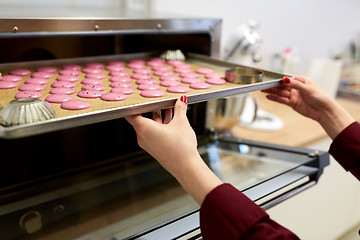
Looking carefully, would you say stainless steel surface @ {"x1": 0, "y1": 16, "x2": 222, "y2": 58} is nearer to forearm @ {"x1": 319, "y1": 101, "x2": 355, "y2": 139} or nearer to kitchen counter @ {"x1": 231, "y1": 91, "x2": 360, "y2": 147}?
forearm @ {"x1": 319, "y1": 101, "x2": 355, "y2": 139}

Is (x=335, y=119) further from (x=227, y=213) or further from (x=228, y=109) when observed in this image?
(x=227, y=213)

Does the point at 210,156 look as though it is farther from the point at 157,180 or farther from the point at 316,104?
the point at 316,104

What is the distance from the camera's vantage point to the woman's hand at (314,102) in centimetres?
89

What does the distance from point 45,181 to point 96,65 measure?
1.11 feet

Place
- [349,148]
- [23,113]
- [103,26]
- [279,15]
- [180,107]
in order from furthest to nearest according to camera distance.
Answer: [279,15] < [349,148] < [103,26] < [180,107] < [23,113]

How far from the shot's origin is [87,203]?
801 mm

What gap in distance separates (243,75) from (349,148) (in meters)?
0.35

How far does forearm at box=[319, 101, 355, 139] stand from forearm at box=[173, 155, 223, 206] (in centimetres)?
50

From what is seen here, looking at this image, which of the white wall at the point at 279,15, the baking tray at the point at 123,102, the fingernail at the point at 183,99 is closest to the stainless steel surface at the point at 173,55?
the baking tray at the point at 123,102

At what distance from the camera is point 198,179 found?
55 centimetres

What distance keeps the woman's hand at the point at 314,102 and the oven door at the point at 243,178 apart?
0.12 meters

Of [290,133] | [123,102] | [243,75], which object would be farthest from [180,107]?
[290,133]

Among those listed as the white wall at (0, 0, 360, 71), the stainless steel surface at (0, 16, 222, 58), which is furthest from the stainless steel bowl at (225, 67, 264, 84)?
the white wall at (0, 0, 360, 71)

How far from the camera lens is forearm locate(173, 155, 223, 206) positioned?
21.7 inches
